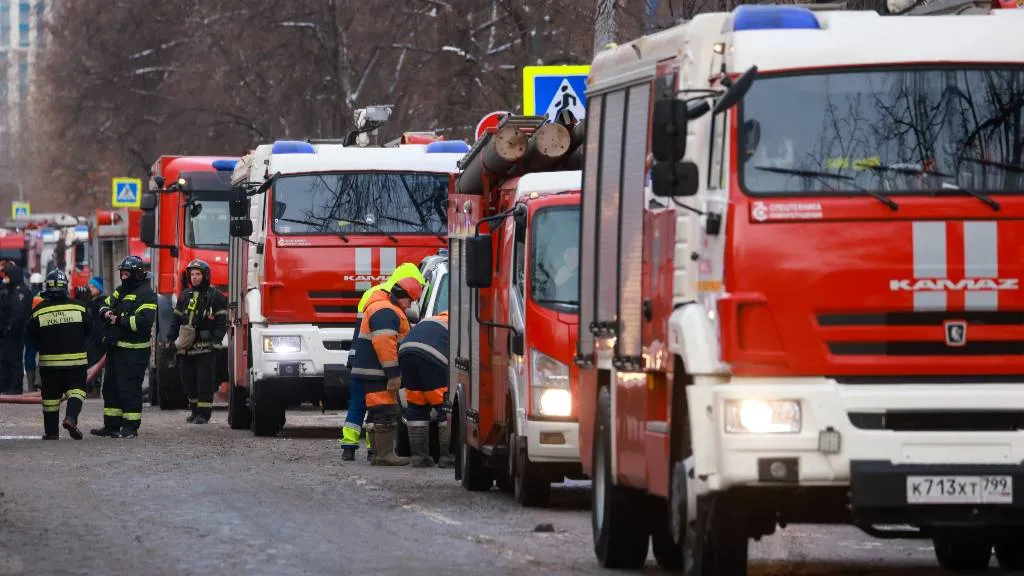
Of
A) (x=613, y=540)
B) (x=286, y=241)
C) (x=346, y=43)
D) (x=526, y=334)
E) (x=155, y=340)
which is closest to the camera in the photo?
(x=613, y=540)

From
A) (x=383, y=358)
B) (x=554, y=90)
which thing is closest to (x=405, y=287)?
Result: (x=383, y=358)

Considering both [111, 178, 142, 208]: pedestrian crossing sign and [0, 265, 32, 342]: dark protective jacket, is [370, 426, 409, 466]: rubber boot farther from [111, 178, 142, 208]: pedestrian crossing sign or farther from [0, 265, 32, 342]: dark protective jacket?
[111, 178, 142, 208]: pedestrian crossing sign

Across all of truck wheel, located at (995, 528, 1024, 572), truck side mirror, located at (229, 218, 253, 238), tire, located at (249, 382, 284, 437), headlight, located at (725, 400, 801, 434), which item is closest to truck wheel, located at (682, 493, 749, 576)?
headlight, located at (725, 400, 801, 434)

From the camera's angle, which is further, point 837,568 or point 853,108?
point 837,568

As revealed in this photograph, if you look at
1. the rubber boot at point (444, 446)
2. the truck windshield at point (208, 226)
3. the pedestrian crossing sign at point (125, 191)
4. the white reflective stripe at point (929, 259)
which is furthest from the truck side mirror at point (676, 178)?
the pedestrian crossing sign at point (125, 191)

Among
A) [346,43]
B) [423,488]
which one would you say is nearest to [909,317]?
[423,488]

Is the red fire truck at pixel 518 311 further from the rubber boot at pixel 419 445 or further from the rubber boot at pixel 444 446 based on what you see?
the rubber boot at pixel 444 446

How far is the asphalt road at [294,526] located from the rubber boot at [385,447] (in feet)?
0.96

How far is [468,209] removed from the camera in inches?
720

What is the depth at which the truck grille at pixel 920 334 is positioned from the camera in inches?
382

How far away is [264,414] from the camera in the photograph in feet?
82.5

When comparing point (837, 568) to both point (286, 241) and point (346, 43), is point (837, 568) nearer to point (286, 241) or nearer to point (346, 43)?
point (286, 241)

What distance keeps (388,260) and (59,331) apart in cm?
340

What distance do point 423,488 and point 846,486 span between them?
8.31 metres
